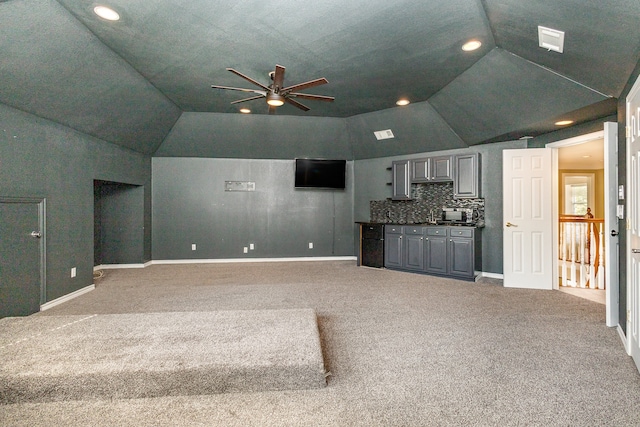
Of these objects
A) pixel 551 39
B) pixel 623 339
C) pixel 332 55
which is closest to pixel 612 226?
pixel 623 339

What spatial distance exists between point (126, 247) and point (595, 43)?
307 inches

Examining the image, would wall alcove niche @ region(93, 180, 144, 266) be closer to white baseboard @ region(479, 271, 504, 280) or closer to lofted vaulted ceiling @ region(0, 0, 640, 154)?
lofted vaulted ceiling @ region(0, 0, 640, 154)

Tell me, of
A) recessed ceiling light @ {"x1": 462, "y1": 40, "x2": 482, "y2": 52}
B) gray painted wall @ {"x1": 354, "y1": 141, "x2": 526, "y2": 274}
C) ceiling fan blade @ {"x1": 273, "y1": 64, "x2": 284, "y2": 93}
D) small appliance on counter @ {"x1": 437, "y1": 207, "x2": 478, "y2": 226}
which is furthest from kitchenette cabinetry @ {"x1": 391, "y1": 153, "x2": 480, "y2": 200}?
ceiling fan blade @ {"x1": 273, "y1": 64, "x2": 284, "y2": 93}

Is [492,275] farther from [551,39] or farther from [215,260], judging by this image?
[215,260]

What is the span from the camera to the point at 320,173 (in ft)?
24.9

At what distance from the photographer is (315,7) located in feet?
9.36

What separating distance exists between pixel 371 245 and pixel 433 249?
1.33m

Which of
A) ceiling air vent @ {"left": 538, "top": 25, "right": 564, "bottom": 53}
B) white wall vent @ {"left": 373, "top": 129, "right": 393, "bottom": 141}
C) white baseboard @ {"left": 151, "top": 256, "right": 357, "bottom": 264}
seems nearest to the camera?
ceiling air vent @ {"left": 538, "top": 25, "right": 564, "bottom": 53}

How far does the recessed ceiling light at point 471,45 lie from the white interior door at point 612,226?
1556 mm

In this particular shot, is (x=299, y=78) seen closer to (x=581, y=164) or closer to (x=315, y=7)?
(x=315, y=7)

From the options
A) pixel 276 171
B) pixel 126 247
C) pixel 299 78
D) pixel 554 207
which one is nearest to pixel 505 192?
pixel 554 207

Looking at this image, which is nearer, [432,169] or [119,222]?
[432,169]

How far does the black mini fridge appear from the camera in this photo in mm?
6715

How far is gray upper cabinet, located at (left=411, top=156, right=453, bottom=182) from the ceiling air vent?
3220 millimetres
